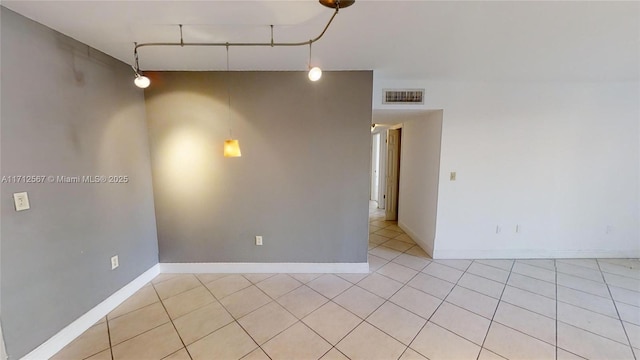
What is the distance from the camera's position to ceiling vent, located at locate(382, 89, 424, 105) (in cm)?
322

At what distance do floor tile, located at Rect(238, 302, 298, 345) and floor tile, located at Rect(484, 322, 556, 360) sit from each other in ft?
5.27

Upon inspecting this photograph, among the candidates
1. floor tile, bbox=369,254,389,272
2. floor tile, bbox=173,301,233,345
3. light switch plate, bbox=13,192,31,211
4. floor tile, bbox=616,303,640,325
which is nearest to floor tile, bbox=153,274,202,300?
floor tile, bbox=173,301,233,345

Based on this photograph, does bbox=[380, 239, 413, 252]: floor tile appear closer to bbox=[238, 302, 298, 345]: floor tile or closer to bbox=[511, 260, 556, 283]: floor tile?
bbox=[511, 260, 556, 283]: floor tile

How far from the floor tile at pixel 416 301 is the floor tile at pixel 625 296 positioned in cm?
186

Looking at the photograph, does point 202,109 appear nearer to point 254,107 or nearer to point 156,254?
point 254,107

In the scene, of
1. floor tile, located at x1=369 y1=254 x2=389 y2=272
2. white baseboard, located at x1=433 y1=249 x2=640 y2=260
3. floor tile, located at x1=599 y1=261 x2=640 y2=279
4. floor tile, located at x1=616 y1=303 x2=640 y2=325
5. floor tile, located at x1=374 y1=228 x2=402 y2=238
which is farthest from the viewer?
floor tile, located at x1=374 y1=228 x2=402 y2=238

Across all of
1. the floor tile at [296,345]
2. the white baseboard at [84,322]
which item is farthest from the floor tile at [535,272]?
the white baseboard at [84,322]

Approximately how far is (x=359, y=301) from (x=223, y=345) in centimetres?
128

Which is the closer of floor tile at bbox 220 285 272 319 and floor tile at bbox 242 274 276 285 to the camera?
floor tile at bbox 220 285 272 319

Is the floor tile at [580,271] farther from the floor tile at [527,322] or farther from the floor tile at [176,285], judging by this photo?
the floor tile at [176,285]

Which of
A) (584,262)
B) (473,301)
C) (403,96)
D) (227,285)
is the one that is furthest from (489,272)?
(227,285)

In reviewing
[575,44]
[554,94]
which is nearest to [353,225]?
[575,44]

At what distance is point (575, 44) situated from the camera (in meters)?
2.11

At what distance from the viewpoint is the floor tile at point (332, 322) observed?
2.04 meters
